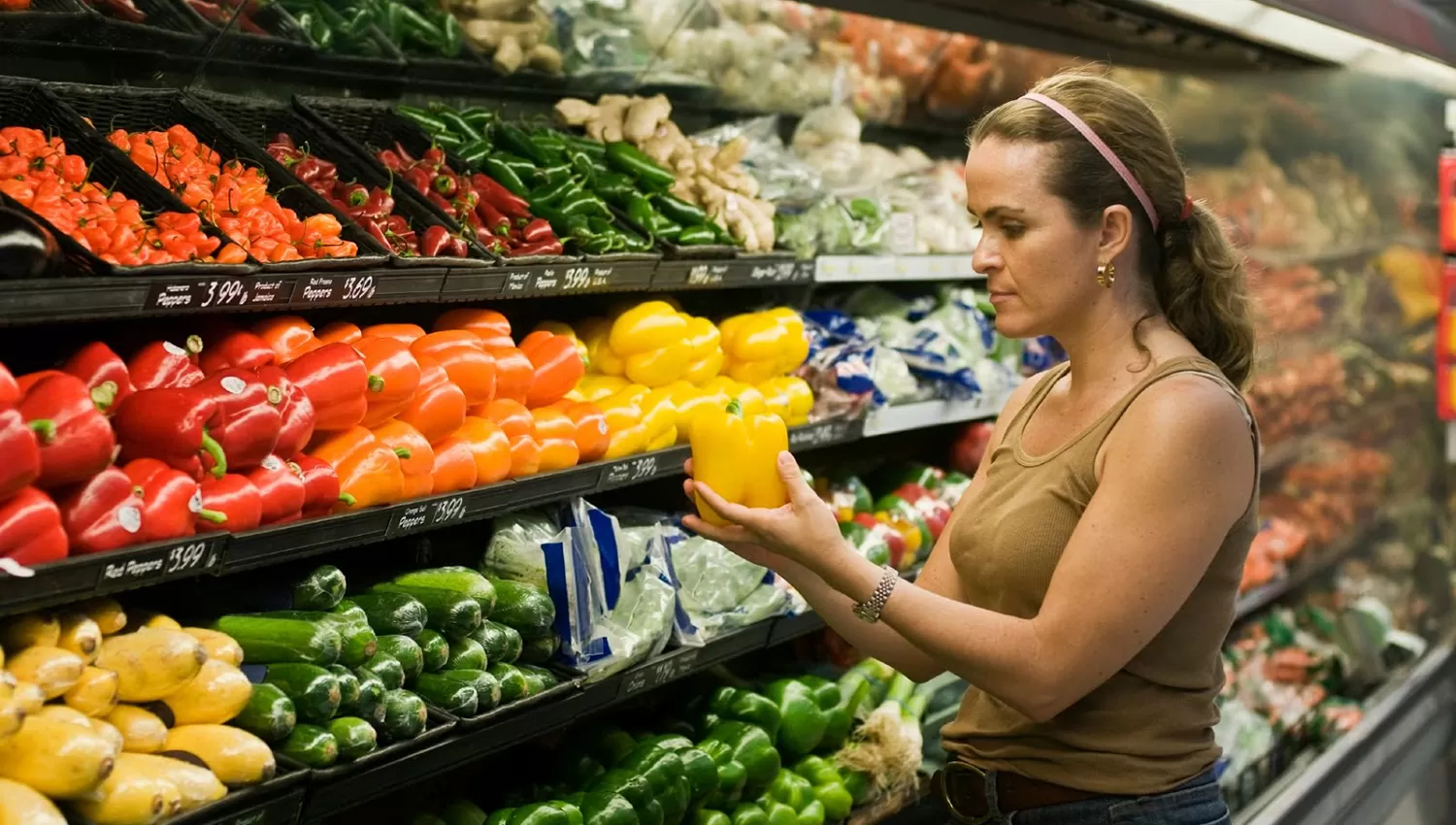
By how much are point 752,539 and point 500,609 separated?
781 mm

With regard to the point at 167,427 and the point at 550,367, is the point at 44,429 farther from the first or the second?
the point at 550,367

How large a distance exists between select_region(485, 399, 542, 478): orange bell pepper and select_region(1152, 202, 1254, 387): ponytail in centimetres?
125

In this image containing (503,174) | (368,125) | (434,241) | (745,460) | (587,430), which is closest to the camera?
(745,460)

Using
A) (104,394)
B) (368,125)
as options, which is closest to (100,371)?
(104,394)

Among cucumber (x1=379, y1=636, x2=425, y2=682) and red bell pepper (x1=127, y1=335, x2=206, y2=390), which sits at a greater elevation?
red bell pepper (x1=127, y1=335, x2=206, y2=390)

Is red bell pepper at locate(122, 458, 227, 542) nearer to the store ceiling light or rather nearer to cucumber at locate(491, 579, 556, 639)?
cucumber at locate(491, 579, 556, 639)

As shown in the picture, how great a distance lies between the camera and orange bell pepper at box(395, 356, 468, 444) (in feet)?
8.87

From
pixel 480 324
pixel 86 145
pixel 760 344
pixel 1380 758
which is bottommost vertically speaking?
pixel 1380 758

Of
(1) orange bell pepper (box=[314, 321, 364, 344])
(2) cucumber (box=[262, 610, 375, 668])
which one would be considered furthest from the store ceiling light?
(2) cucumber (box=[262, 610, 375, 668])

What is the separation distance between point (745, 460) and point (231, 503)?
0.79m

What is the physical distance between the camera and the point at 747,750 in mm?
3363

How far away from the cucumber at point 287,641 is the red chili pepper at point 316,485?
0.61 feet

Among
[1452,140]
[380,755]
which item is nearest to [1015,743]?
[380,755]

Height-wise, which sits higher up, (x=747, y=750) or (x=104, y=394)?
(x=104, y=394)
